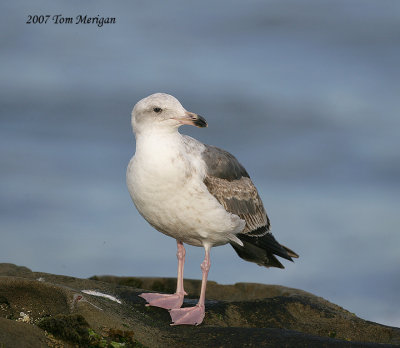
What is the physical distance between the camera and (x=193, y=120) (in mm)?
11258

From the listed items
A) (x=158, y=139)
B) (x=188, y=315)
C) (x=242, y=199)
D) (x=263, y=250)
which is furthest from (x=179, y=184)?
(x=263, y=250)

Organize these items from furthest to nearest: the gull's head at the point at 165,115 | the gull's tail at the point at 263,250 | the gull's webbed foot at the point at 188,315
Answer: the gull's tail at the point at 263,250 → the gull's webbed foot at the point at 188,315 → the gull's head at the point at 165,115

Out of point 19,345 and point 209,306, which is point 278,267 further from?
point 19,345

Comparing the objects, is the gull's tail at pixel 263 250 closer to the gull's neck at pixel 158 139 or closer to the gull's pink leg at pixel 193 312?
the gull's pink leg at pixel 193 312

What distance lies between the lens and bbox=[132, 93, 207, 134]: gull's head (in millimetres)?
11258

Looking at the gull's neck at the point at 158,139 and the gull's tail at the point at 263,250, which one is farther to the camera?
the gull's tail at the point at 263,250

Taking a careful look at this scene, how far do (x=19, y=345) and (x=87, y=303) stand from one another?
1.94 meters

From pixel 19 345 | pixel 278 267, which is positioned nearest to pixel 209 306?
pixel 278 267

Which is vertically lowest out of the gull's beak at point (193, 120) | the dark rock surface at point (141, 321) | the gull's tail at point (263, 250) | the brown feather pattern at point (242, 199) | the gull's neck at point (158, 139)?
the dark rock surface at point (141, 321)

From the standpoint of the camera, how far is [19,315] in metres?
9.89

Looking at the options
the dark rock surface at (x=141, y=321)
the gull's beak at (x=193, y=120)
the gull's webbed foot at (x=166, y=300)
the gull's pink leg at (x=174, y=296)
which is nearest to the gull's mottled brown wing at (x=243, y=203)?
the gull's beak at (x=193, y=120)

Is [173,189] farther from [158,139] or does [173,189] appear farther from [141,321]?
[141,321]

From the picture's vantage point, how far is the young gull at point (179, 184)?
11148 mm

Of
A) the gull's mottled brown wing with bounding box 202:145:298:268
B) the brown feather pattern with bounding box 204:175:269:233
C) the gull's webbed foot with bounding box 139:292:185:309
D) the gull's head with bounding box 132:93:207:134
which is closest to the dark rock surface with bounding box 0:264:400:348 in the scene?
the gull's webbed foot with bounding box 139:292:185:309
